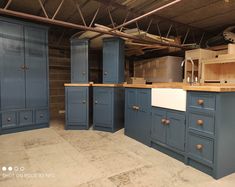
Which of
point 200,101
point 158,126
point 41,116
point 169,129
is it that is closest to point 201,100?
point 200,101

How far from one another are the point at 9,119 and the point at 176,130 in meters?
3.23

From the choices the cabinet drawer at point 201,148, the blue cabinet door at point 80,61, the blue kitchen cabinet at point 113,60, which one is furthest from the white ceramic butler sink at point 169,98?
the blue cabinet door at point 80,61

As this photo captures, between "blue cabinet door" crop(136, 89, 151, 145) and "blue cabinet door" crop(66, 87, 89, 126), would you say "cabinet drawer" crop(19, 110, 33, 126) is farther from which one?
"blue cabinet door" crop(136, 89, 151, 145)

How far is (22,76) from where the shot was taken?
3689 millimetres

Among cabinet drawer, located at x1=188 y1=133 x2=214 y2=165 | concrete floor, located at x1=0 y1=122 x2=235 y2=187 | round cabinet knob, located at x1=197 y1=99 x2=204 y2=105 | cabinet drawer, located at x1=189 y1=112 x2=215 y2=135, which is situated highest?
round cabinet knob, located at x1=197 y1=99 x2=204 y2=105

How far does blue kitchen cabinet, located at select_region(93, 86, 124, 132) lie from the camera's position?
3.71m

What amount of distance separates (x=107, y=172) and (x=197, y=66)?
377 cm

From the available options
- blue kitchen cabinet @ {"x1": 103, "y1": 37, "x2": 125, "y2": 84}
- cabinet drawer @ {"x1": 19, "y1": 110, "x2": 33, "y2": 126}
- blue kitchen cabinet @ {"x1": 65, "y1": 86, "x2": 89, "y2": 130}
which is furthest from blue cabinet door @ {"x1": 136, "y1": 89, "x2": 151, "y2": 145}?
cabinet drawer @ {"x1": 19, "y1": 110, "x2": 33, "y2": 126}

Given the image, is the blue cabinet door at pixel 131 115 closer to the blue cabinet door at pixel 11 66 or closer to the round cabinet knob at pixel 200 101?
the round cabinet knob at pixel 200 101

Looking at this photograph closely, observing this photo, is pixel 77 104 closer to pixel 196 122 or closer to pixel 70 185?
pixel 70 185

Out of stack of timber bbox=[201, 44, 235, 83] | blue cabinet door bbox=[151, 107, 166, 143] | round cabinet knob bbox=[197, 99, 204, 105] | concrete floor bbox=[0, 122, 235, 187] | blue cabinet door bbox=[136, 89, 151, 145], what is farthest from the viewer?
stack of timber bbox=[201, 44, 235, 83]

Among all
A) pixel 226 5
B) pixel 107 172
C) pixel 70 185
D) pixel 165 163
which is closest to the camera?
pixel 70 185

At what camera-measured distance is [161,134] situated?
2.64m

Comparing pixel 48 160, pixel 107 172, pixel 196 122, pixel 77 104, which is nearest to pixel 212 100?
pixel 196 122
